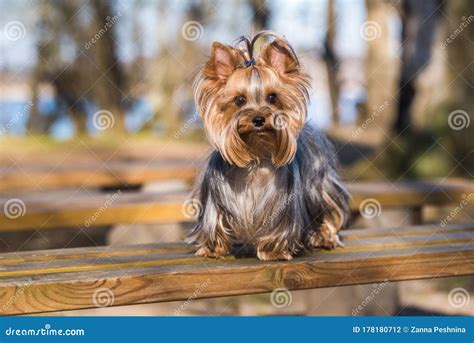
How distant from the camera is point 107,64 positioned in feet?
47.2

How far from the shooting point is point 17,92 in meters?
14.7

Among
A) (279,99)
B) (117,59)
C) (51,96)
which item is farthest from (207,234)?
(51,96)

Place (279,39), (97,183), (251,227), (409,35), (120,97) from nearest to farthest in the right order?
(279,39), (251,227), (97,183), (409,35), (120,97)

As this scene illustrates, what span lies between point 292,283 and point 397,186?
2641 millimetres

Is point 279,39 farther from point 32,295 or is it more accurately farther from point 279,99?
point 32,295

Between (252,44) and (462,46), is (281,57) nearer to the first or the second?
(252,44)

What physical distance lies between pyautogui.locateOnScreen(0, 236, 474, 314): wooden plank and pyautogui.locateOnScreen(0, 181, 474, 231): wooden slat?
1442mm

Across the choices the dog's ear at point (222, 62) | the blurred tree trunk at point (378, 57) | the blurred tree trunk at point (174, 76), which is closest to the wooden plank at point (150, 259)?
the dog's ear at point (222, 62)

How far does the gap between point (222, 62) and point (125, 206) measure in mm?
1870

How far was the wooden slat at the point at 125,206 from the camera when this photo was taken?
14.3 feet

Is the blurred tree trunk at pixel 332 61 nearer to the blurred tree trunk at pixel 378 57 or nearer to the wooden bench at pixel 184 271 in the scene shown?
the blurred tree trunk at pixel 378 57

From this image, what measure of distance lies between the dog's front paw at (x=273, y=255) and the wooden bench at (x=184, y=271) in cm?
5

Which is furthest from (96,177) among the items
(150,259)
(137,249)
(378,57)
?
(378,57)

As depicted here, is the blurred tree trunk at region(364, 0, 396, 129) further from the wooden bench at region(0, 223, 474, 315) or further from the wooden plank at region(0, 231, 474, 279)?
the wooden bench at region(0, 223, 474, 315)
